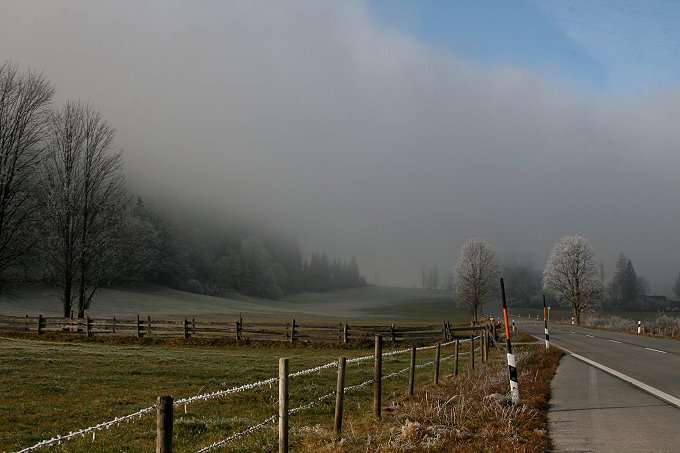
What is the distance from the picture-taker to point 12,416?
11141mm

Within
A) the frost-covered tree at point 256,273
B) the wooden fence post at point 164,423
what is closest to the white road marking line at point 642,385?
the wooden fence post at point 164,423

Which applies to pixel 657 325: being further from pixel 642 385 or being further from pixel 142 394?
pixel 142 394

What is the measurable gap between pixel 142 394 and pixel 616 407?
11.7 m

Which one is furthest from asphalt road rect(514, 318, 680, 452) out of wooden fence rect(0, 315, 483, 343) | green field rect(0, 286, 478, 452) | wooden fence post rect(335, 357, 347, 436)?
wooden fence rect(0, 315, 483, 343)

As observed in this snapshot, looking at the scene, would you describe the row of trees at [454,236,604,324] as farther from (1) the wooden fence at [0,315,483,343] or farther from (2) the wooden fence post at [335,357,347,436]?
(2) the wooden fence post at [335,357,347,436]

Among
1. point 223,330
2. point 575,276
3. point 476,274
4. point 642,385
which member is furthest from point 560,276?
point 642,385

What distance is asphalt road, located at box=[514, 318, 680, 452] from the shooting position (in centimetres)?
738

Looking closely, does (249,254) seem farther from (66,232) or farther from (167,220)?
(66,232)

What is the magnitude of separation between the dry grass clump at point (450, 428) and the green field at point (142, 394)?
113 centimetres

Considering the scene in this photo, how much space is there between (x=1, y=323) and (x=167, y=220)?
224 feet

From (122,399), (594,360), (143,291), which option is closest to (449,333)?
(594,360)

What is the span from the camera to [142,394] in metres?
14.3

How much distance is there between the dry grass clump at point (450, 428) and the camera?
694 cm

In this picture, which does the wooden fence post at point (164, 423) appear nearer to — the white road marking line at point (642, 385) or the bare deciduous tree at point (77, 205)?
the white road marking line at point (642, 385)
